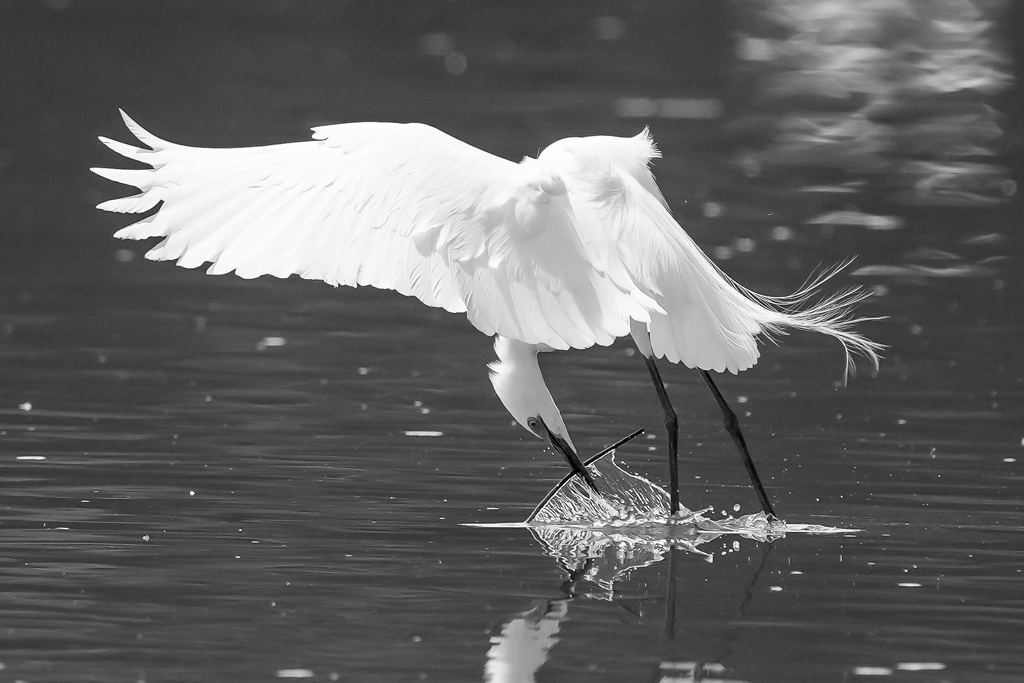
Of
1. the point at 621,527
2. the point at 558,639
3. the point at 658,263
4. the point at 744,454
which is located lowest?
the point at 558,639

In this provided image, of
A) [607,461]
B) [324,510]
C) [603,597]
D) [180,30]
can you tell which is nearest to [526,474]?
[607,461]

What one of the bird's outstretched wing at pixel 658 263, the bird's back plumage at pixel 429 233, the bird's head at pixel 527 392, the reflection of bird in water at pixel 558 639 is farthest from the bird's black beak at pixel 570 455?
the reflection of bird in water at pixel 558 639

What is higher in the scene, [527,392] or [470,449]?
[527,392]

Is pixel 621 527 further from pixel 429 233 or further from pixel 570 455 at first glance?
pixel 429 233

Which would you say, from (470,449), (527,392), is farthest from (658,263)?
(470,449)

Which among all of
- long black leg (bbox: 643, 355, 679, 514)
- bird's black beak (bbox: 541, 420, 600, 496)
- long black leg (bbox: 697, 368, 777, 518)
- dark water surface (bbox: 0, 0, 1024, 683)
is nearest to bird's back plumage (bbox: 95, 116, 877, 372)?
long black leg (bbox: 643, 355, 679, 514)

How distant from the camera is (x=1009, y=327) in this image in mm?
11852

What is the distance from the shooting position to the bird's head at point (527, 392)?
26.0 feet

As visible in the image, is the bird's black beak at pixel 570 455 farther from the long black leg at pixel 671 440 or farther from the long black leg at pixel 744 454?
the long black leg at pixel 744 454

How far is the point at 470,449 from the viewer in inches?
346

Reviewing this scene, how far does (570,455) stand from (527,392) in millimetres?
336

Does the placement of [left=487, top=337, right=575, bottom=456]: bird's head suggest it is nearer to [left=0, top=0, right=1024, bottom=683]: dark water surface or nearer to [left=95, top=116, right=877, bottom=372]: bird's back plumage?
[left=0, top=0, right=1024, bottom=683]: dark water surface

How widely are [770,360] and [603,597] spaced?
15.1 ft

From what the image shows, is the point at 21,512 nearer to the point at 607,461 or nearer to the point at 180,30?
the point at 607,461
